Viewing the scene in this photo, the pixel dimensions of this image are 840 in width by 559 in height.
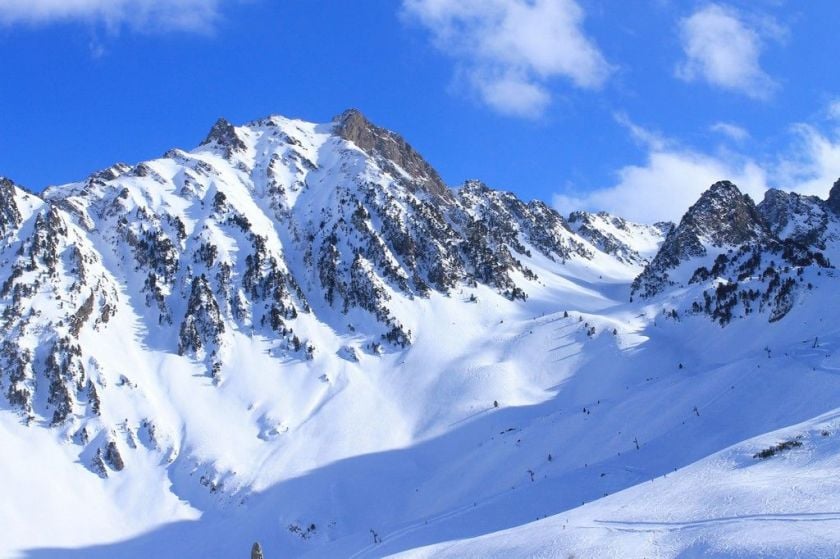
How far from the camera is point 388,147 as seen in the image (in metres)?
187

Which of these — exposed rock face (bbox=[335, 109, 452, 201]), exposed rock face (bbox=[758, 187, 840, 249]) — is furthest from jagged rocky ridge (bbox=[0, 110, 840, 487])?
exposed rock face (bbox=[335, 109, 452, 201])

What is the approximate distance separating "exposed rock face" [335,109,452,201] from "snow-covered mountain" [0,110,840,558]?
25.2m

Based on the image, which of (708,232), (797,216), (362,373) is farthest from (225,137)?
(797,216)

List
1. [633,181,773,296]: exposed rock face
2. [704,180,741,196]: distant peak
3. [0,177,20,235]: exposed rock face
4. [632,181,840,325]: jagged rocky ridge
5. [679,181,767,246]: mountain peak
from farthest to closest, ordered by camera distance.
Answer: [704,180,741,196]: distant peak → [679,181,767,246]: mountain peak → [633,181,773,296]: exposed rock face → [0,177,20,235]: exposed rock face → [632,181,840,325]: jagged rocky ridge

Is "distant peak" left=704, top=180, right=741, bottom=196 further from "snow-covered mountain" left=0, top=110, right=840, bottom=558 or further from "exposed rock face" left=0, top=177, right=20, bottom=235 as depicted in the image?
"exposed rock face" left=0, top=177, right=20, bottom=235

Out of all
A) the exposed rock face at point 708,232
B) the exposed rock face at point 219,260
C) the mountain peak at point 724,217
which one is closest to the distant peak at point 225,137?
the exposed rock face at point 219,260

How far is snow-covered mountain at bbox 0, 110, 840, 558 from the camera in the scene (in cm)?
4031

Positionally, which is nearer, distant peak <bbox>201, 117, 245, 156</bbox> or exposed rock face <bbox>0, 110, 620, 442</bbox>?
exposed rock face <bbox>0, 110, 620, 442</bbox>

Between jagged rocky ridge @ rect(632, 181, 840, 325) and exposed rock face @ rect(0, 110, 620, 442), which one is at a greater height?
exposed rock face @ rect(0, 110, 620, 442)

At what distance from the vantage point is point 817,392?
1590 inches

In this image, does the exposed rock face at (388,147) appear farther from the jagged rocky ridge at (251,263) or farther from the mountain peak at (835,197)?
the mountain peak at (835,197)

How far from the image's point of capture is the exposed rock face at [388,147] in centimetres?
18062

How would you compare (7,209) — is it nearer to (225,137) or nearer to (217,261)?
(217,261)

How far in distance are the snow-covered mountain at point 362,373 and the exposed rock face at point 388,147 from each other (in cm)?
2518
